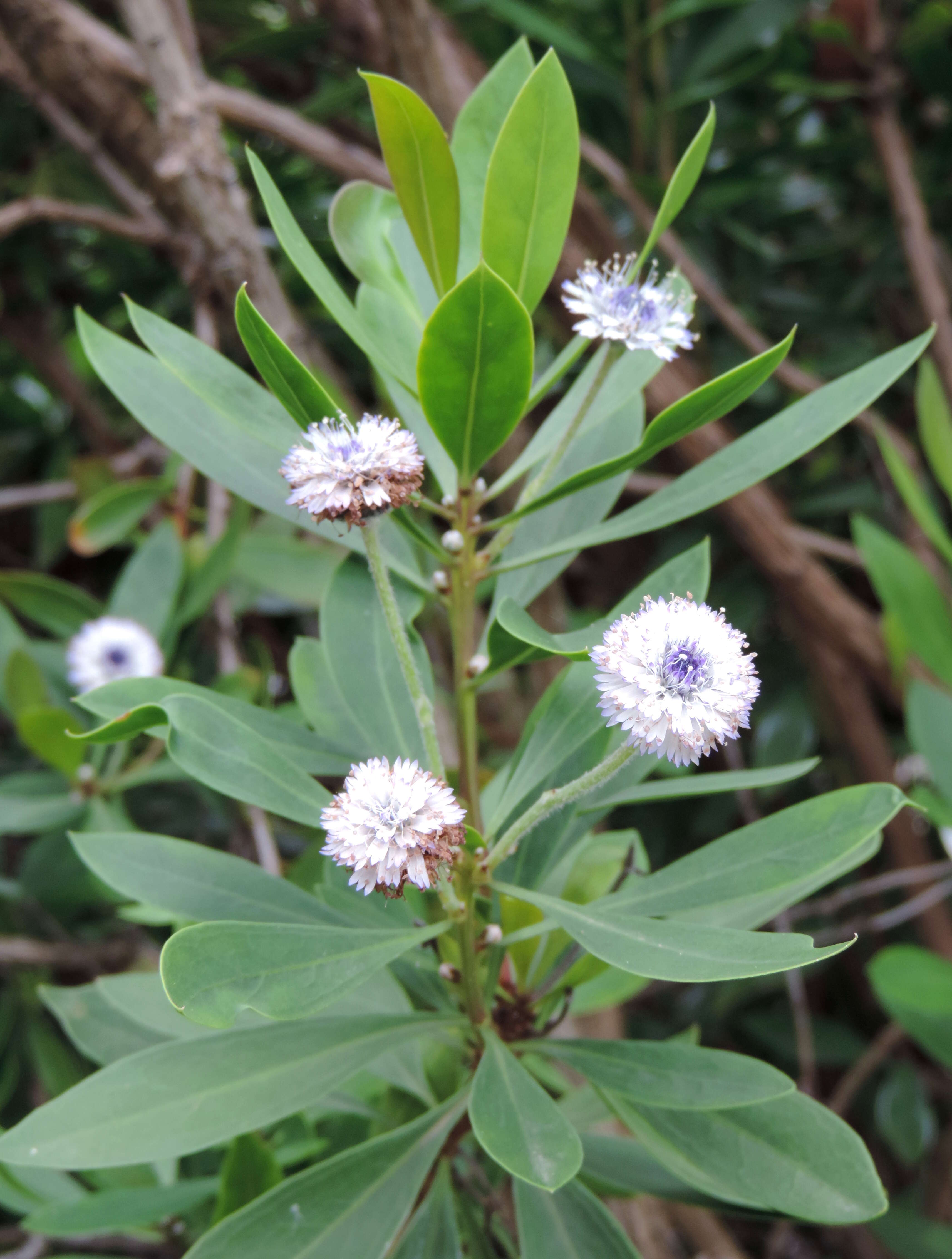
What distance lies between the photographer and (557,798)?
47cm

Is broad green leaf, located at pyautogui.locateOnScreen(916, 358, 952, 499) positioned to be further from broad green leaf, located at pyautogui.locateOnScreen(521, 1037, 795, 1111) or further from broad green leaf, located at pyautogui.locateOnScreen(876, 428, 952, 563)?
broad green leaf, located at pyautogui.locateOnScreen(521, 1037, 795, 1111)

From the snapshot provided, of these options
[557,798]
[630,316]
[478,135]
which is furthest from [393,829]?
[478,135]

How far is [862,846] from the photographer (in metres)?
0.63

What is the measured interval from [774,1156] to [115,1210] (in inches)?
17.1

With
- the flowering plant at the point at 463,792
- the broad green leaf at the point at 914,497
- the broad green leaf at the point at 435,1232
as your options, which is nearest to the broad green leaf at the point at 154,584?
the flowering plant at the point at 463,792

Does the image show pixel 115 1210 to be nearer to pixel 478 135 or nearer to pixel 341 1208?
pixel 341 1208

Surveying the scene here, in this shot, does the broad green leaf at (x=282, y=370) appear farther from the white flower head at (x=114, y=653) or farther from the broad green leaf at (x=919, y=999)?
the broad green leaf at (x=919, y=999)

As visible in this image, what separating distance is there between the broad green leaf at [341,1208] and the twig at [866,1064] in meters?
0.83

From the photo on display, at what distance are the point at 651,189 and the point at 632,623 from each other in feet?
3.33

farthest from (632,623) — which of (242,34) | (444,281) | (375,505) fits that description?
(242,34)

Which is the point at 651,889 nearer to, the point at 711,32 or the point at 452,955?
the point at 452,955

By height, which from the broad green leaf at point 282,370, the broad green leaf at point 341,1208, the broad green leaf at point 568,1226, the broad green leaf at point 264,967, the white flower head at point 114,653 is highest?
the white flower head at point 114,653

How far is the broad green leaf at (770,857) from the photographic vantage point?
1.63ft

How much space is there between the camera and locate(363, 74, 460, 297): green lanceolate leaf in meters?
0.48
